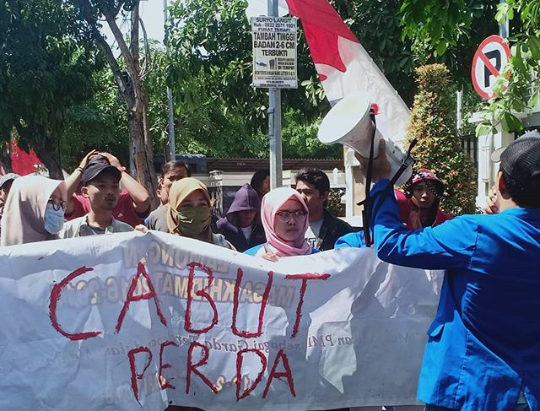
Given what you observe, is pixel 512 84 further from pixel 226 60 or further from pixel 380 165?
pixel 226 60

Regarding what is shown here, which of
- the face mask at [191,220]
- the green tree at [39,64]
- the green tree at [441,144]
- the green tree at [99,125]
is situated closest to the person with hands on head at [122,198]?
the face mask at [191,220]

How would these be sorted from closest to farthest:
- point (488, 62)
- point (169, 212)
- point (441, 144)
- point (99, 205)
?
point (169, 212), point (99, 205), point (441, 144), point (488, 62)

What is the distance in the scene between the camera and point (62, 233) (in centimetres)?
366

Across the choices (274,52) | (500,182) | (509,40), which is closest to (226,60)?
(274,52)

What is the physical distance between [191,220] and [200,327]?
611 mm

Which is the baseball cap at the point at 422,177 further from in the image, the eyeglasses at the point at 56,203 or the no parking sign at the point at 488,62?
the eyeglasses at the point at 56,203

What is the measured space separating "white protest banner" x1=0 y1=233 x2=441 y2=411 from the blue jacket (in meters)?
0.88

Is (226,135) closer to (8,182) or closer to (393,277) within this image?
(8,182)

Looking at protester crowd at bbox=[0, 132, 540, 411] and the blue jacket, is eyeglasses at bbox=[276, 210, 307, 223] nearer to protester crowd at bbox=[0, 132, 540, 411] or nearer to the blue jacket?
protester crowd at bbox=[0, 132, 540, 411]

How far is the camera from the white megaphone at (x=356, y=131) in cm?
243

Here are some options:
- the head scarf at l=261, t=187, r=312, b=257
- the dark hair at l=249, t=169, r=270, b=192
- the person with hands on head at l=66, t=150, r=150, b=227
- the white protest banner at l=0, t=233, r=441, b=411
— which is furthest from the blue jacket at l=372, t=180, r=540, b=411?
the dark hair at l=249, t=169, r=270, b=192

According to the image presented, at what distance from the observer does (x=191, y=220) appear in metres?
3.47

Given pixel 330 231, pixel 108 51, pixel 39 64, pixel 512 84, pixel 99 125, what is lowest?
pixel 330 231

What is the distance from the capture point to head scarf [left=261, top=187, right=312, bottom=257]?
3371 millimetres
